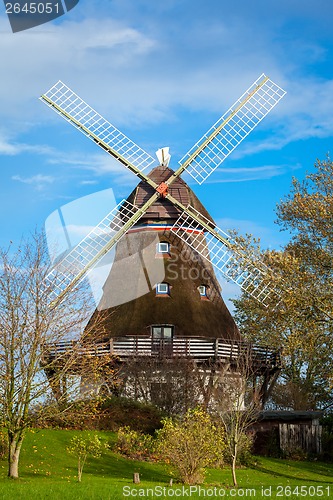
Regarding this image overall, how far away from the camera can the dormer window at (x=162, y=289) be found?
33.5 m

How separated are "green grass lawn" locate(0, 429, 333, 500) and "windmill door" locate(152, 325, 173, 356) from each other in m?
4.35

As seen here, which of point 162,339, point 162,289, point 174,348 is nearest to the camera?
point 174,348

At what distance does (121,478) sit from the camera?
22.5 m

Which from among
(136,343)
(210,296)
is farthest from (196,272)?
(136,343)

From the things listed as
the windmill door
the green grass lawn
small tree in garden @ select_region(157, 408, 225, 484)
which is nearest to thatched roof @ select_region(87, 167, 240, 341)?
the windmill door

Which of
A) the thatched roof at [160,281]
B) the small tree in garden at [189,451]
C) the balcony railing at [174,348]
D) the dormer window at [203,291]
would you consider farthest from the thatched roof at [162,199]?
the small tree in garden at [189,451]

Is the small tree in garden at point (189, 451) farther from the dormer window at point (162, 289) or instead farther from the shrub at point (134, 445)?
the dormer window at point (162, 289)

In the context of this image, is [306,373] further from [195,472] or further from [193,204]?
[195,472]

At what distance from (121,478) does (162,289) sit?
1228cm

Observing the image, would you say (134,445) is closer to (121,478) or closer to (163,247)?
(121,478)

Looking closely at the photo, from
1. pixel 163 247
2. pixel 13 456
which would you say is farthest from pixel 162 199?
pixel 13 456

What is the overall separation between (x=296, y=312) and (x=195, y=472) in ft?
19.2

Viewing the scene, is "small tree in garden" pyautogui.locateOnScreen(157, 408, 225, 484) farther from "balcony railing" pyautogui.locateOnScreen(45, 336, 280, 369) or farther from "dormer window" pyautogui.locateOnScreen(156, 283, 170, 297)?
"dormer window" pyautogui.locateOnScreen(156, 283, 170, 297)

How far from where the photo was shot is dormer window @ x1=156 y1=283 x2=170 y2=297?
3352 cm
